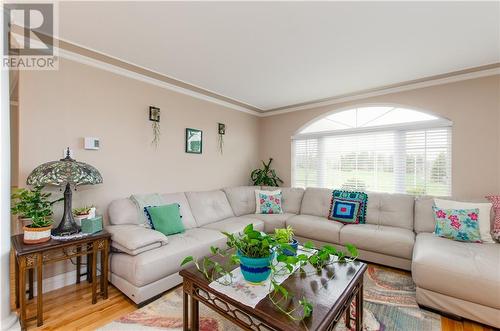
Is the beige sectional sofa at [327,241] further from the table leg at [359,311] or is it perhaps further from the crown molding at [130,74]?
the crown molding at [130,74]

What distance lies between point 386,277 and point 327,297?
169 cm

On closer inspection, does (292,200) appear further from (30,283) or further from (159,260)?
(30,283)

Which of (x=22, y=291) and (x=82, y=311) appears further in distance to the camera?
(x=82, y=311)

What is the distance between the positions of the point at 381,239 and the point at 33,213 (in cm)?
346

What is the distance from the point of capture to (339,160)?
399 cm

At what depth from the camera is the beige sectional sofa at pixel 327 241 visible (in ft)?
5.97

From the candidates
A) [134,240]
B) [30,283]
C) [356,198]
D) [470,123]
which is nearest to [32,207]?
[30,283]

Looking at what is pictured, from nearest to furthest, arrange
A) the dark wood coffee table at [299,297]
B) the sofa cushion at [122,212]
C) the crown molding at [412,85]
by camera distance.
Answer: the dark wood coffee table at [299,297], the sofa cushion at [122,212], the crown molding at [412,85]

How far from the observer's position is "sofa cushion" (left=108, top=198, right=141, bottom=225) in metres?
2.48

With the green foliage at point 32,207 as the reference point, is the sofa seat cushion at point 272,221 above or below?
below

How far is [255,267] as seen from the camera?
1.44 metres

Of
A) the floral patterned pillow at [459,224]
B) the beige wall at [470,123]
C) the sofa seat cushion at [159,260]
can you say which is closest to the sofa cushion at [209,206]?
the sofa seat cushion at [159,260]

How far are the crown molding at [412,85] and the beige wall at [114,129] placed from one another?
1725 millimetres

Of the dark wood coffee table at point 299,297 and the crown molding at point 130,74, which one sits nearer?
the dark wood coffee table at point 299,297
